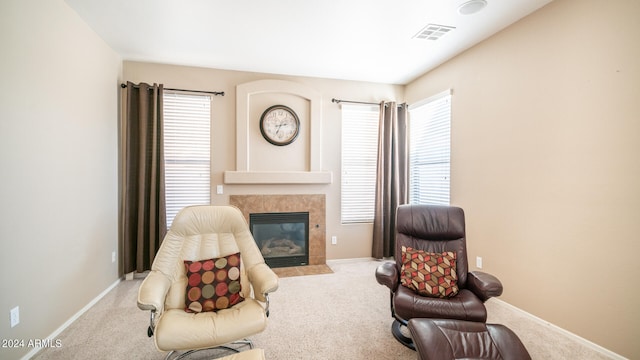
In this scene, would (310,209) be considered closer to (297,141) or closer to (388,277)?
(297,141)

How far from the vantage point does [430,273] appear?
7.73 feet

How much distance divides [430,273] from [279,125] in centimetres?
283

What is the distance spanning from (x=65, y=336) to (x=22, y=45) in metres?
2.22

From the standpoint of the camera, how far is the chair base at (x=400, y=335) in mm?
2205

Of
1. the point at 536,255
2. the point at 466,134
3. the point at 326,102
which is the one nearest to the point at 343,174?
the point at 326,102

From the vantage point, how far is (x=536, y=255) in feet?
8.58

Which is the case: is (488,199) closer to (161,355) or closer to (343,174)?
(343,174)

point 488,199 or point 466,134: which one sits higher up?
point 466,134

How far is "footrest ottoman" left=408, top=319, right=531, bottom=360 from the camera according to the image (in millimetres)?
1514

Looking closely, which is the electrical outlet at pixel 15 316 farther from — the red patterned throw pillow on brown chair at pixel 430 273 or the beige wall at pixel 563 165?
the beige wall at pixel 563 165

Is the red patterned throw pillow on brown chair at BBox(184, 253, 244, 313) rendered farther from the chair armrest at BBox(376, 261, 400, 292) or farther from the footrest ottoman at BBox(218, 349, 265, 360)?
the chair armrest at BBox(376, 261, 400, 292)

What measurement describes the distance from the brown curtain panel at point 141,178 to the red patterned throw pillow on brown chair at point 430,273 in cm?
296

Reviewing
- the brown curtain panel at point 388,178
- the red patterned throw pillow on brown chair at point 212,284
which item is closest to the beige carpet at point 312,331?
the red patterned throw pillow on brown chair at point 212,284

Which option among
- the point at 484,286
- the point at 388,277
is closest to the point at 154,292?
the point at 388,277
